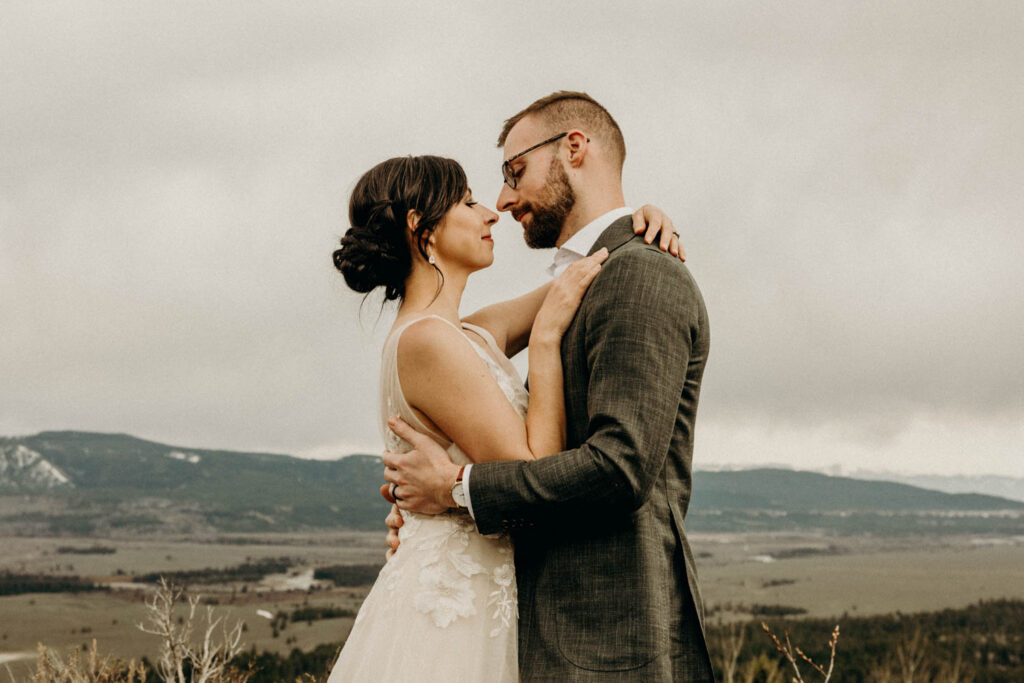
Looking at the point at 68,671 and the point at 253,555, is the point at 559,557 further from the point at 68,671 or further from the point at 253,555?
the point at 253,555

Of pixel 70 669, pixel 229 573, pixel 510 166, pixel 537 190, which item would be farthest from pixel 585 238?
pixel 229 573

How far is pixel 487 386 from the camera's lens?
3.16 metres

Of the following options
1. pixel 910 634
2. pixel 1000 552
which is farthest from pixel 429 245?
pixel 1000 552

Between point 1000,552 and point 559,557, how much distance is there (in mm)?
213613

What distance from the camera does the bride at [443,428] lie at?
3.07m

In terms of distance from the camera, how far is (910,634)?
9056 cm

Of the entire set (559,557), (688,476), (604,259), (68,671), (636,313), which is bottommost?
(68,671)

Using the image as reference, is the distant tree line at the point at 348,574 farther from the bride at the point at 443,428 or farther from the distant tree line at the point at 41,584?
the bride at the point at 443,428

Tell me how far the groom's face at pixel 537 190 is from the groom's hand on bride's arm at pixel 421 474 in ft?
3.69

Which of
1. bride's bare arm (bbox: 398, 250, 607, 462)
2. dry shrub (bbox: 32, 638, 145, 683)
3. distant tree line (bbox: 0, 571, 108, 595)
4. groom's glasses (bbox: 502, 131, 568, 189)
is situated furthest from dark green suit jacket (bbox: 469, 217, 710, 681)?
distant tree line (bbox: 0, 571, 108, 595)

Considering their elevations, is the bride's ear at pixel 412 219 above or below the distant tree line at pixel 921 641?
above

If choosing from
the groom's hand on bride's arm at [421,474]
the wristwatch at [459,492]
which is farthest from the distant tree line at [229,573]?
the wristwatch at [459,492]

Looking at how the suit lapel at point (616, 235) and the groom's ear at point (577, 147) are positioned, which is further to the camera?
the groom's ear at point (577, 147)

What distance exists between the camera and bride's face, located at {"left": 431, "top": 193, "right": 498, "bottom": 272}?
375 cm
